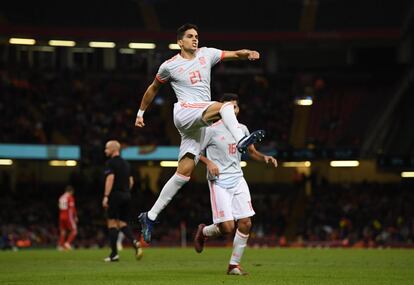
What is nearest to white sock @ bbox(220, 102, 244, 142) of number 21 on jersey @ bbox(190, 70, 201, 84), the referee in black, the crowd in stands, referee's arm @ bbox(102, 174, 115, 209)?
number 21 on jersey @ bbox(190, 70, 201, 84)

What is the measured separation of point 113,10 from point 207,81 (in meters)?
33.0

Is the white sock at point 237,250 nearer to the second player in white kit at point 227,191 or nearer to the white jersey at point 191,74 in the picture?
the second player in white kit at point 227,191

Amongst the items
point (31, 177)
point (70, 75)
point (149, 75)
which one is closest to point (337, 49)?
point (149, 75)

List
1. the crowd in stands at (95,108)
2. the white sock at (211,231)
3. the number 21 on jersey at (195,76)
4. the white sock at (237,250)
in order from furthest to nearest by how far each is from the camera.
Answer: the crowd in stands at (95,108) < the white sock at (211,231) < the white sock at (237,250) < the number 21 on jersey at (195,76)

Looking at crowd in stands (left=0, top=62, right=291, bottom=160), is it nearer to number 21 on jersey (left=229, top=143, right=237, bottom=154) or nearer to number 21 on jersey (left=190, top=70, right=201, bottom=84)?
number 21 on jersey (left=229, top=143, right=237, bottom=154)

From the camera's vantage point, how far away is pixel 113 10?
4428 centimetres

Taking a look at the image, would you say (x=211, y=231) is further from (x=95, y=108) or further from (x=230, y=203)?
(x=95, y=108)

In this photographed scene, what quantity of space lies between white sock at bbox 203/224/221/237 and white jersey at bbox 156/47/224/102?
210 cm

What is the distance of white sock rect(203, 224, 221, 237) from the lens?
13039mm

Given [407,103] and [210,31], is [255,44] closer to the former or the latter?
[210,31]

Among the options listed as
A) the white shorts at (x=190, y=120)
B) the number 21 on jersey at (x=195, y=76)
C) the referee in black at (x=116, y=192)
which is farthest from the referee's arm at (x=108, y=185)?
the number 21 on jersey at (x=195, y=76)

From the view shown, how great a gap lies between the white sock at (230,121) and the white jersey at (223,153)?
5.34 feet

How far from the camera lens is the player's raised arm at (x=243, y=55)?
1137 cm

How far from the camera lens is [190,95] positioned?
1195 cm
